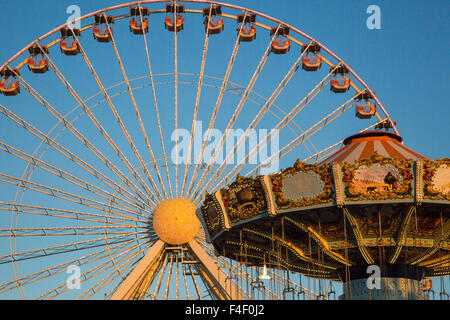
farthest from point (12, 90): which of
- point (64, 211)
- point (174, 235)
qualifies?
point (174, 235)

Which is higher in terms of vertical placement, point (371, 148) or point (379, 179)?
point (371, 148)

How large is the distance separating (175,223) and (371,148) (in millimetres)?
9308

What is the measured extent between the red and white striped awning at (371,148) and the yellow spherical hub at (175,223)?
8.05 m

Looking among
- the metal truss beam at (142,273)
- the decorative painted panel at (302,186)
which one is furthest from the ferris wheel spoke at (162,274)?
the decorative painted panel at (302,186)

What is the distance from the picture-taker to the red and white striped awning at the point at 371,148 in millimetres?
17609

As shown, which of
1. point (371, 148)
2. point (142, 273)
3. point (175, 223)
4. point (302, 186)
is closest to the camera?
point (302, 186)

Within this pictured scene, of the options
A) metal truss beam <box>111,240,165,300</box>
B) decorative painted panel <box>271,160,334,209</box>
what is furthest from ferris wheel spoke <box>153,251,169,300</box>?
decorative painted panel <box>271,160,334,209</box>

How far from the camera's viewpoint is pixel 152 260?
2530cm

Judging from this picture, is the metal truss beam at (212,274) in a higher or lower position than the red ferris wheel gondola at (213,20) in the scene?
lower

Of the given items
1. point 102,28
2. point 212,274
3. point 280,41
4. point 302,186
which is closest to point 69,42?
point 102,28

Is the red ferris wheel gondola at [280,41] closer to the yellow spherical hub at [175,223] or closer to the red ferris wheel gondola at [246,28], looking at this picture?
the red ferris wheel gondola at [246,28]

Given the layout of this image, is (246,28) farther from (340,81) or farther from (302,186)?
(302,186)

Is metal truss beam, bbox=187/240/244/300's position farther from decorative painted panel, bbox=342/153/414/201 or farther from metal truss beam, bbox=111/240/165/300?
decorative painted panel, bbox=342/153/414/201

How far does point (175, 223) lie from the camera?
2561cm
